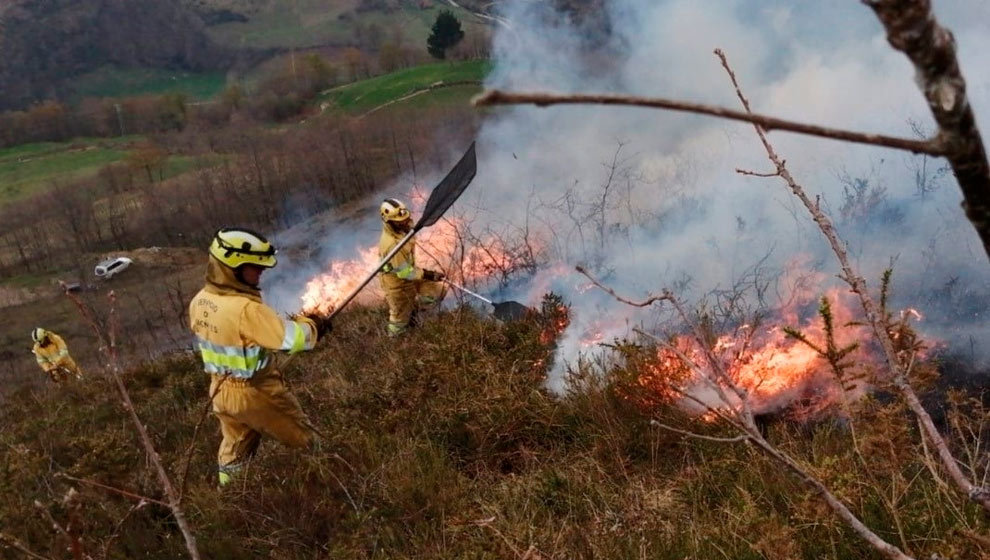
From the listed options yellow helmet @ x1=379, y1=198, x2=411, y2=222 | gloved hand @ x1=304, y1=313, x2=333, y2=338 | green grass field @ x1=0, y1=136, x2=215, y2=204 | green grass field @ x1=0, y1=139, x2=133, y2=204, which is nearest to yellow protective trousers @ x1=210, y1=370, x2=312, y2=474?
gloved hand @ x1=304, y1=313, x2=333, y2=338

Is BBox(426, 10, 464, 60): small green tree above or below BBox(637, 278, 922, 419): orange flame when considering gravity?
below

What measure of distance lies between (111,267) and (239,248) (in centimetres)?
2750

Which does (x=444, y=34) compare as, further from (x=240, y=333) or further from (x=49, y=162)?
(x=240, y=333)

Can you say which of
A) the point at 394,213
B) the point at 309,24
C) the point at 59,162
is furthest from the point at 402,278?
the point at 309,24

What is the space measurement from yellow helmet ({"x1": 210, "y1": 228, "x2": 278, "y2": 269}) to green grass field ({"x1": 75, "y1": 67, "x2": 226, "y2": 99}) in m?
71.2

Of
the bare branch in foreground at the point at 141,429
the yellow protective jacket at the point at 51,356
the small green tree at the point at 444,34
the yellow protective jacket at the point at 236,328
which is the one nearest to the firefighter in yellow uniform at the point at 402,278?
the yellow protective jacket at the point at 236,328

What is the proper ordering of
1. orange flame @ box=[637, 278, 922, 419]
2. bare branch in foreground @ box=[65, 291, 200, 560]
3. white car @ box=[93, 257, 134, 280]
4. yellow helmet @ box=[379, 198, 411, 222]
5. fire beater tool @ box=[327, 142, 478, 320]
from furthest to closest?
white car @ box=[93, 257, 134, 280]
yellow helmet @ box=[379, 198, 411, 222]
fire beater tool @ box=[327, 142, 478, 320]
orange flame @ box=[637, 278, 922, 419]
bare branch in foreground @ box=[65, 291, 200, 560]

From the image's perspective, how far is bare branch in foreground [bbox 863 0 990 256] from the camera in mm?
566

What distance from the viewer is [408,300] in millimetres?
8164

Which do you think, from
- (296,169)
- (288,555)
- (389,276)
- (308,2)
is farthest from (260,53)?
(288,555)

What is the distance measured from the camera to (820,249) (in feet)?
19.4

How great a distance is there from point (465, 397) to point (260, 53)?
7966 cm

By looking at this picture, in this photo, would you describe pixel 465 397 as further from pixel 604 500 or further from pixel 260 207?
pixel 260 207

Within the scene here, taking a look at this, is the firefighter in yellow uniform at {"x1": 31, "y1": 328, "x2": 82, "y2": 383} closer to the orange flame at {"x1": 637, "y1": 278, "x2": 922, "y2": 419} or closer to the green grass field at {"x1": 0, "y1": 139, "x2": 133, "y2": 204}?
the orange flame at {"x1": 637, "y1": 278, "x2": 922, "y2": 419}
